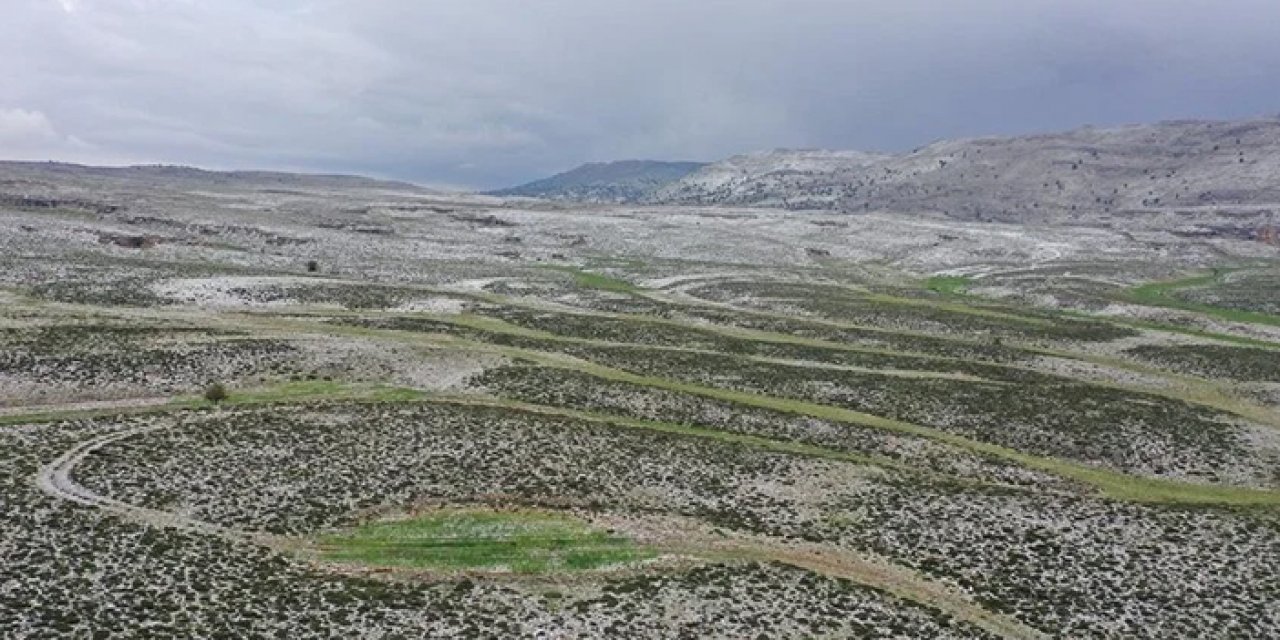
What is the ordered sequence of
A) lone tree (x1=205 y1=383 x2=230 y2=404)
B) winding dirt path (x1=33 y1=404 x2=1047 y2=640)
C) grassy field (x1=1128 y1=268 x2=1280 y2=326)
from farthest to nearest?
grassy field (x1=1128 y1=268 x2=1280 y2=326), lone tree (x1=205 y1=383 x2=230 y2=404), winding dirt path (x1=33 y1=404 x2=1047 y2=640)

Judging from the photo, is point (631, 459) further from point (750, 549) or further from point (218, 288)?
point (218, 288)

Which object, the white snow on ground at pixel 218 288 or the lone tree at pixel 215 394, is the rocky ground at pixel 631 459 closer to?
the white snow on ground at pixel 218 288

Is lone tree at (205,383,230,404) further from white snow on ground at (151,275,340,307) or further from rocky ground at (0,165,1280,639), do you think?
white snow on ground at (151,275,340,307)

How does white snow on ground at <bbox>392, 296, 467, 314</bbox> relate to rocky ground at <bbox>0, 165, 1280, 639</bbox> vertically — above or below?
above

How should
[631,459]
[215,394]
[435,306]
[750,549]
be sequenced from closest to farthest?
[750,549] < [631,459] < [215,394] < [435,306]

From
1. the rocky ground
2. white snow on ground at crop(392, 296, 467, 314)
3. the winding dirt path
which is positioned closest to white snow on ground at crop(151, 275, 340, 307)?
the rocky ground

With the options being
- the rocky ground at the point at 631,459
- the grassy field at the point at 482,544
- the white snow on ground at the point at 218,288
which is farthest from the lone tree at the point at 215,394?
the white snow on ground at the point at 218,288

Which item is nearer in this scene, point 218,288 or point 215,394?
point 215,394

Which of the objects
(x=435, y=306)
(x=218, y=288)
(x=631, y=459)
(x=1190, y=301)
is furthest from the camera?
(x=1190, y=301)

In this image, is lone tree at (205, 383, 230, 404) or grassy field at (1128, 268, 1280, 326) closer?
lone tree at (205, 383, 230, 404)

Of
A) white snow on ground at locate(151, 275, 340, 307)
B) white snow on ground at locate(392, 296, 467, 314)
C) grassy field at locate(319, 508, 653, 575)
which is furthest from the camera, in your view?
white snow on ground at locate(392, 296, 467, 314)

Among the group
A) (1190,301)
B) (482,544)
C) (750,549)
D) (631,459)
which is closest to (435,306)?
(631,459)

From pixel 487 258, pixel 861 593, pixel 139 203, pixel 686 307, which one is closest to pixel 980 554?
pixel 861 593

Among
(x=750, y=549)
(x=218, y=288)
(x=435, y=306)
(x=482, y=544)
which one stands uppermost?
(x=218, y=288)
